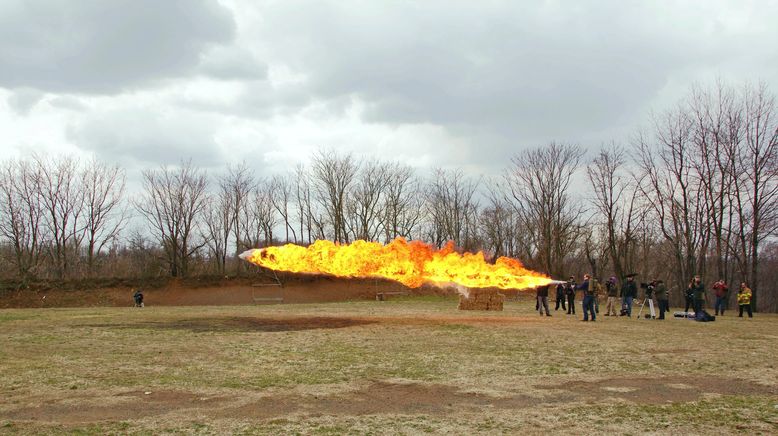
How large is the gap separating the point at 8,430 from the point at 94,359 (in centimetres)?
604

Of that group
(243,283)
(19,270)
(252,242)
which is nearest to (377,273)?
(243,283)

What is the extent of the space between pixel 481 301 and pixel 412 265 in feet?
22.5

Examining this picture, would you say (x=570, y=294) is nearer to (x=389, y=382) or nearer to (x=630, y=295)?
(x=630, y=295)

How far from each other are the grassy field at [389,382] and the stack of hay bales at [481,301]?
1098cm

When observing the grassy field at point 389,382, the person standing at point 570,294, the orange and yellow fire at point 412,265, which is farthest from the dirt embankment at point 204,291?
the grassy field at point 389,382

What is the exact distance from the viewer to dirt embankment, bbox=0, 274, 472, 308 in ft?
152

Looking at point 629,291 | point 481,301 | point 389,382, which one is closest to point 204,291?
point 481,301

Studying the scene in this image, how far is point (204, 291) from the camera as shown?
164 ft

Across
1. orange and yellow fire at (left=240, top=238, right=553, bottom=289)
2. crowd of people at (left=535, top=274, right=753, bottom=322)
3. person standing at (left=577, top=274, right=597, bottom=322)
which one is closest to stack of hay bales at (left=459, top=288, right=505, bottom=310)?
crowd of people at (left=535, top=274, right=753, bottom=322)

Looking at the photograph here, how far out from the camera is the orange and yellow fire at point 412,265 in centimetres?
2433

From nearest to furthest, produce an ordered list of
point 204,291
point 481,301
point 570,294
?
1. point 570,294
2. point 481,301
3. point 204,291

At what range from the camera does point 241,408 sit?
8.27 m

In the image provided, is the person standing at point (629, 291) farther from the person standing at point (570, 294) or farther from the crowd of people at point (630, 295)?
the person standing at point (570, 294)

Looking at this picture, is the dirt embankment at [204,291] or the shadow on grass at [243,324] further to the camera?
the dirt embankment at [204,291]
